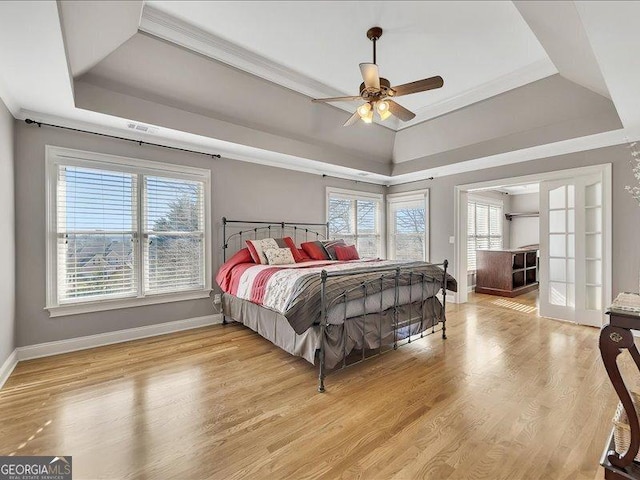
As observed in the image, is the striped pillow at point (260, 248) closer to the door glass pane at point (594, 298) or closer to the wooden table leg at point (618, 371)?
the wooden table leg at point (618, 371)

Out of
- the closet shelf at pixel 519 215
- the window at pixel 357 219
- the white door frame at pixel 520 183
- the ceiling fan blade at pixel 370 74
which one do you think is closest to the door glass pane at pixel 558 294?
the white door frame at pixel 520 183

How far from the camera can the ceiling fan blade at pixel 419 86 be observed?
2.44 meters

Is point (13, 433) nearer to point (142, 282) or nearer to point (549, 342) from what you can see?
point (142, 282)

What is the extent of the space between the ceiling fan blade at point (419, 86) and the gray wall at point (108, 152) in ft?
8.48

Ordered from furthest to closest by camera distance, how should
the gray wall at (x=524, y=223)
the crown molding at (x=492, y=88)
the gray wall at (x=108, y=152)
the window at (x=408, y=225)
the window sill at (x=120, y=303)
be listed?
the gray wall at (x=524, y=223) → the window at (x=408, y=225) → the crown molding at (x=492, y=88) → the window sill at (x=120, y=303) → the gray wall at (x=108, y=152)

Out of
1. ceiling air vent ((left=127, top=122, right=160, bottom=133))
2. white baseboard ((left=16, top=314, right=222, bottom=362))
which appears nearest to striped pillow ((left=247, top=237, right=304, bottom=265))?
white baseboard ((left=16, top=314, right=222, bottom=362))

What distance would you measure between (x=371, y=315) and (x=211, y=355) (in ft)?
5.75

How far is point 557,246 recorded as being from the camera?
4.34 meters

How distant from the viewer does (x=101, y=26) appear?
2.08 meters

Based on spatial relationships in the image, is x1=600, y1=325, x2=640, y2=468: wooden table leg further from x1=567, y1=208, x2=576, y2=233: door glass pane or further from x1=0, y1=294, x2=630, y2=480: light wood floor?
x1=567, y1=208, x2=576, y2=233: door glass pane

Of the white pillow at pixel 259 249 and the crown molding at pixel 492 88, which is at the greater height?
the crown molding at pixel 492 88

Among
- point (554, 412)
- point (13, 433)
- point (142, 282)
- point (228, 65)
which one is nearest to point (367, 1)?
point (228, 65)

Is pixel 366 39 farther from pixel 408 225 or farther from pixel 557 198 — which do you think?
pixel 408 225

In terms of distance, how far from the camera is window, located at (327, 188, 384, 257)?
5.61 m
